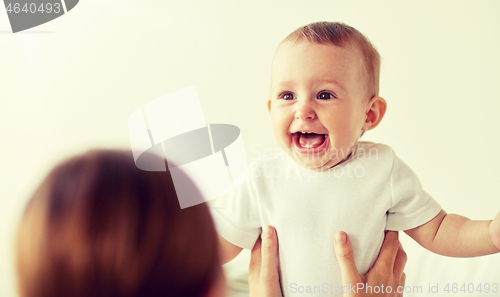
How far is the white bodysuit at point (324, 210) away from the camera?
0.46 m

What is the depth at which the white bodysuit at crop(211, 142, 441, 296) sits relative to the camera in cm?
46


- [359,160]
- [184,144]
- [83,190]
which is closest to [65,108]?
[184,144]

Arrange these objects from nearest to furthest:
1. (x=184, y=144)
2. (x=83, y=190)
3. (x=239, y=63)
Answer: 1. (x=83, y=190)
2. (x=184, y=144)
3. (x=239, y=63)

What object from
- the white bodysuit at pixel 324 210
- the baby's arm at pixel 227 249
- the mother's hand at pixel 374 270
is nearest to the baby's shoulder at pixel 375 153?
the white bodysuit at pixel 324 210

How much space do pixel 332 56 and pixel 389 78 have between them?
1.38 ft

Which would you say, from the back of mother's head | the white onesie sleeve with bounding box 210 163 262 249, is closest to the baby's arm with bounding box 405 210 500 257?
the white onesie sleeve with bounding box 210 163 262 249

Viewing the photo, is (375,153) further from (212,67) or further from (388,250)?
(212,67)

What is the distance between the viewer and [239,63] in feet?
2.37

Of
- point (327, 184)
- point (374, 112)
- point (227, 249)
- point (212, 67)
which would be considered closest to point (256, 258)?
point (227, 249)

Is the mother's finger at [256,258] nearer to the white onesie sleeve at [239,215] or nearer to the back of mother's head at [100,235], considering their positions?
the white onesie sleeve at [239,215]

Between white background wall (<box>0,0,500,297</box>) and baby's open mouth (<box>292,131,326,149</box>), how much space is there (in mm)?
236

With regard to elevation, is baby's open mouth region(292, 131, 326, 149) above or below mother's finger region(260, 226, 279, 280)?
above

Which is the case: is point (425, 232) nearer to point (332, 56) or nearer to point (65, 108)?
point (332, 56)

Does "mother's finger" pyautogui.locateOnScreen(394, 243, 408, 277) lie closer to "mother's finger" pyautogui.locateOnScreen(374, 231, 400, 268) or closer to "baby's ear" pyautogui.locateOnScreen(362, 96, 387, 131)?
"mother's finger" pyautogui.locateOnScreen(374, 231, 400, 268)
